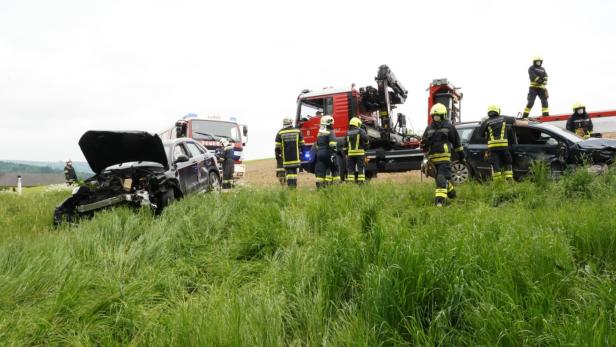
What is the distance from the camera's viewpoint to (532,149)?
7996mm

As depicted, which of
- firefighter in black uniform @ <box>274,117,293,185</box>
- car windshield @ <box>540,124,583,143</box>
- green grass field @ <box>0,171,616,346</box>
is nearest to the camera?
green grass field @ <box>0,171,616,346</box>

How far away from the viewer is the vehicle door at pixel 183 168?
23.2ft

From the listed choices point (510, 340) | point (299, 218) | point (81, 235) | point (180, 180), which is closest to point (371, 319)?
point (510, 340)

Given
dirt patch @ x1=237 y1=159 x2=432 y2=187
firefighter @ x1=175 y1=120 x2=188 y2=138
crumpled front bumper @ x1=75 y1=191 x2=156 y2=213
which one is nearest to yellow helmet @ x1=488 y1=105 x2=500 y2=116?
dirt patch @ x1=237 y1=159 x2=432 y2=187

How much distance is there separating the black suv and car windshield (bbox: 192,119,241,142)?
948cm

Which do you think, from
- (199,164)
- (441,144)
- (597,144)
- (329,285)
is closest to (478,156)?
(597,144)

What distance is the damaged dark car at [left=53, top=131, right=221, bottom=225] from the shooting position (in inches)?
237

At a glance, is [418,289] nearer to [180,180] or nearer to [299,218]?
[299,218]

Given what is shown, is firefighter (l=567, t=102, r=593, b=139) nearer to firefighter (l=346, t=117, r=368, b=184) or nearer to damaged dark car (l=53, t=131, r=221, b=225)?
firefighter (l=346, t=117, r=368, b=184)

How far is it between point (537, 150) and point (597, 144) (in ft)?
3.26

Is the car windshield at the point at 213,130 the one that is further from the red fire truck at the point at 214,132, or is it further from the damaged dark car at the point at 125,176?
the damaged dark car at the point at 125,176

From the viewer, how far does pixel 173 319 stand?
2.38 m

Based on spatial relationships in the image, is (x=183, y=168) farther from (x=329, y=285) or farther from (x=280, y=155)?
(x=329, y=285)

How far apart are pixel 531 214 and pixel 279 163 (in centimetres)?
687
